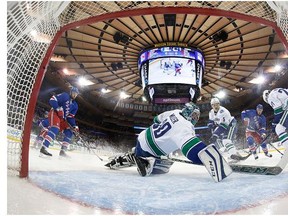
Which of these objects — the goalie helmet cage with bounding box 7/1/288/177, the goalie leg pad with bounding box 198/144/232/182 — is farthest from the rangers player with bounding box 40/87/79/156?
the goalie leg pad with bounding box 198/144/232/182

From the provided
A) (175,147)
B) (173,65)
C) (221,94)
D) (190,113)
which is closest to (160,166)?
(175,147)

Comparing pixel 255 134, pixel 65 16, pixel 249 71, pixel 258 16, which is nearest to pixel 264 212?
pixel 258 16

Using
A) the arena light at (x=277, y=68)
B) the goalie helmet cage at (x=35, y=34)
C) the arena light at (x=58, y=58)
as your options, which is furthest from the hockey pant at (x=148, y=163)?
the arena light at (x=277, y=68)

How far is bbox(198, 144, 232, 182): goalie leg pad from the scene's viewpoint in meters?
1.67

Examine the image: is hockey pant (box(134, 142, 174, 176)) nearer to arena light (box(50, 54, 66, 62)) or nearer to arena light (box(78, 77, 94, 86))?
arena light (box(50, 54, 66, 62))

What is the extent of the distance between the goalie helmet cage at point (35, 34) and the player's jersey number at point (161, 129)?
89 cm

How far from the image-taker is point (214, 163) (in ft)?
5.51

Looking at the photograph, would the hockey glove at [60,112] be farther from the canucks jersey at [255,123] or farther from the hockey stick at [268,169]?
the canucks jersey at [255,123]

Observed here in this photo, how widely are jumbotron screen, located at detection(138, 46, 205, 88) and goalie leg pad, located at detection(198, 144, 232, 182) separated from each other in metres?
3.46

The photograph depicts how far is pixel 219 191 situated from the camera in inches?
55.1

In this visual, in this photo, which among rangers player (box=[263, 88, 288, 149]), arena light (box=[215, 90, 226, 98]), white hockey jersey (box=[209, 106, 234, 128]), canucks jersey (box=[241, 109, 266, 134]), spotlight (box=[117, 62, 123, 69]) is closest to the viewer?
rangers player (box=[263, 88, 288, 149])

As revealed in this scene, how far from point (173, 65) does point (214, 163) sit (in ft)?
12.0

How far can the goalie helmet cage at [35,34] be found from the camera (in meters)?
1.46

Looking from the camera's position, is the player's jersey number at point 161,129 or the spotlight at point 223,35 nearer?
the player's jersey number at point 161,129
